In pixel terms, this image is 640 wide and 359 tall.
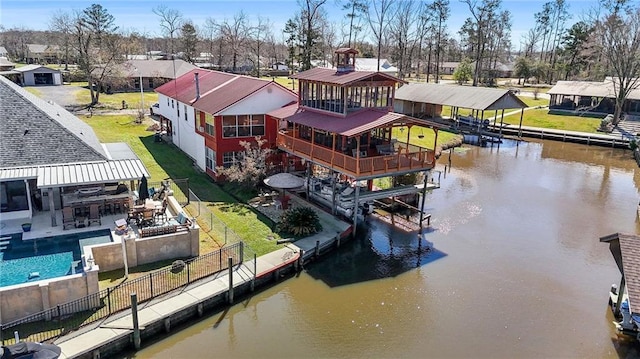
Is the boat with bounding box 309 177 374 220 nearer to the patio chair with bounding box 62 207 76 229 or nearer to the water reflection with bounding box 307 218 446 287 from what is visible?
the water reflection with bounding box 307 218 446 287

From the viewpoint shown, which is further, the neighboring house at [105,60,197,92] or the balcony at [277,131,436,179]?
the neighboring house at [105,60,197,92]

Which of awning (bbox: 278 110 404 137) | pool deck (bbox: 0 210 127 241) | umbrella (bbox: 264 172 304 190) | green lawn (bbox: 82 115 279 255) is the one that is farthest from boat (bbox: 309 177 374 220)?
pool deck (bbox: 0 210 127 241)

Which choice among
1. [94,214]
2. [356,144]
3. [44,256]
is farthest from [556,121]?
[44,256]

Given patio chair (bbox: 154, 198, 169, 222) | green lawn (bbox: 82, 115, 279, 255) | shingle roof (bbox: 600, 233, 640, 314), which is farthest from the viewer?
green lawn (bbox: 82, 115, 279, 255)

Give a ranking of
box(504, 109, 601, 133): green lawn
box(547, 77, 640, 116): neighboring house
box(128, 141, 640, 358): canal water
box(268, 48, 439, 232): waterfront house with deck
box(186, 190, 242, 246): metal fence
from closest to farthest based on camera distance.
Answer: box(128, 141, 640, 358): canal water → box(186, 190, 242, 246): metal fence → box(268, 48, 439, 232): waterfront house with deck → box(504, 109, 601, 133): green lawn → box(547, 77, 640, 116): neighboring house

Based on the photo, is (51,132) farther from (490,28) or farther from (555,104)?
(490,28)

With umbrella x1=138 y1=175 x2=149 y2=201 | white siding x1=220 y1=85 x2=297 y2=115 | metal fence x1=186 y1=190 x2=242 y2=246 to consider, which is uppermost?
white siding x1=220 y1=85 x2=297 y2=115
